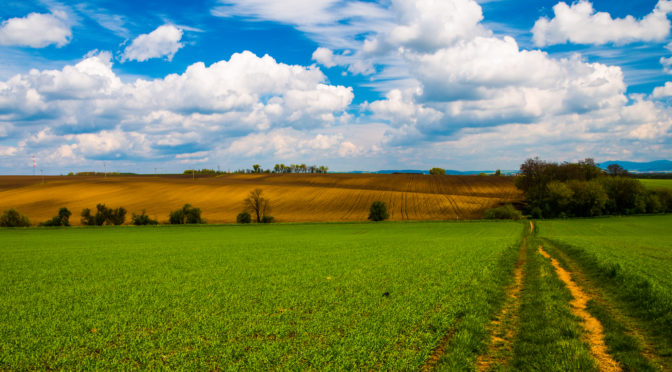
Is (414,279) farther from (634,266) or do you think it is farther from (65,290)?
(65,290)

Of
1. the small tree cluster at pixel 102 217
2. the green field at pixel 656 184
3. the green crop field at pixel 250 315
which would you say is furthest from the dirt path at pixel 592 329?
the green field at pixel 656 184

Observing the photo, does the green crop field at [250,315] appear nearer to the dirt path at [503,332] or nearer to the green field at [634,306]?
the dirt path at [503,332]

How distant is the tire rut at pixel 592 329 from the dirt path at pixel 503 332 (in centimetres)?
168

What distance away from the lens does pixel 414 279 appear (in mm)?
15711

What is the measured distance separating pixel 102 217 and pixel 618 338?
83.0 metres

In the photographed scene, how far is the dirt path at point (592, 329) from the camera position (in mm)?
7672

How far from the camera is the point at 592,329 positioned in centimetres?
980

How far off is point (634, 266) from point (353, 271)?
42.4ft

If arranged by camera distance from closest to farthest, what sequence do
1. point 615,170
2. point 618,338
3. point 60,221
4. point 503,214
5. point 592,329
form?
point 618,338 → point 592,329 → point 60,221 → point 503,214 → point 615,170

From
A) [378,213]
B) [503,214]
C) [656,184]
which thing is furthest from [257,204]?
[656,184]

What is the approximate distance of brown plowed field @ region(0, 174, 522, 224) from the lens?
8600 centimetres

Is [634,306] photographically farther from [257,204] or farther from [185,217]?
[185,217]

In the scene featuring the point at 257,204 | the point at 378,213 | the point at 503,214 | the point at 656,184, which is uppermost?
the point at 656,184

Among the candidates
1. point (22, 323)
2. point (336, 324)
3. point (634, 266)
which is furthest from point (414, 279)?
point (22, 323)
